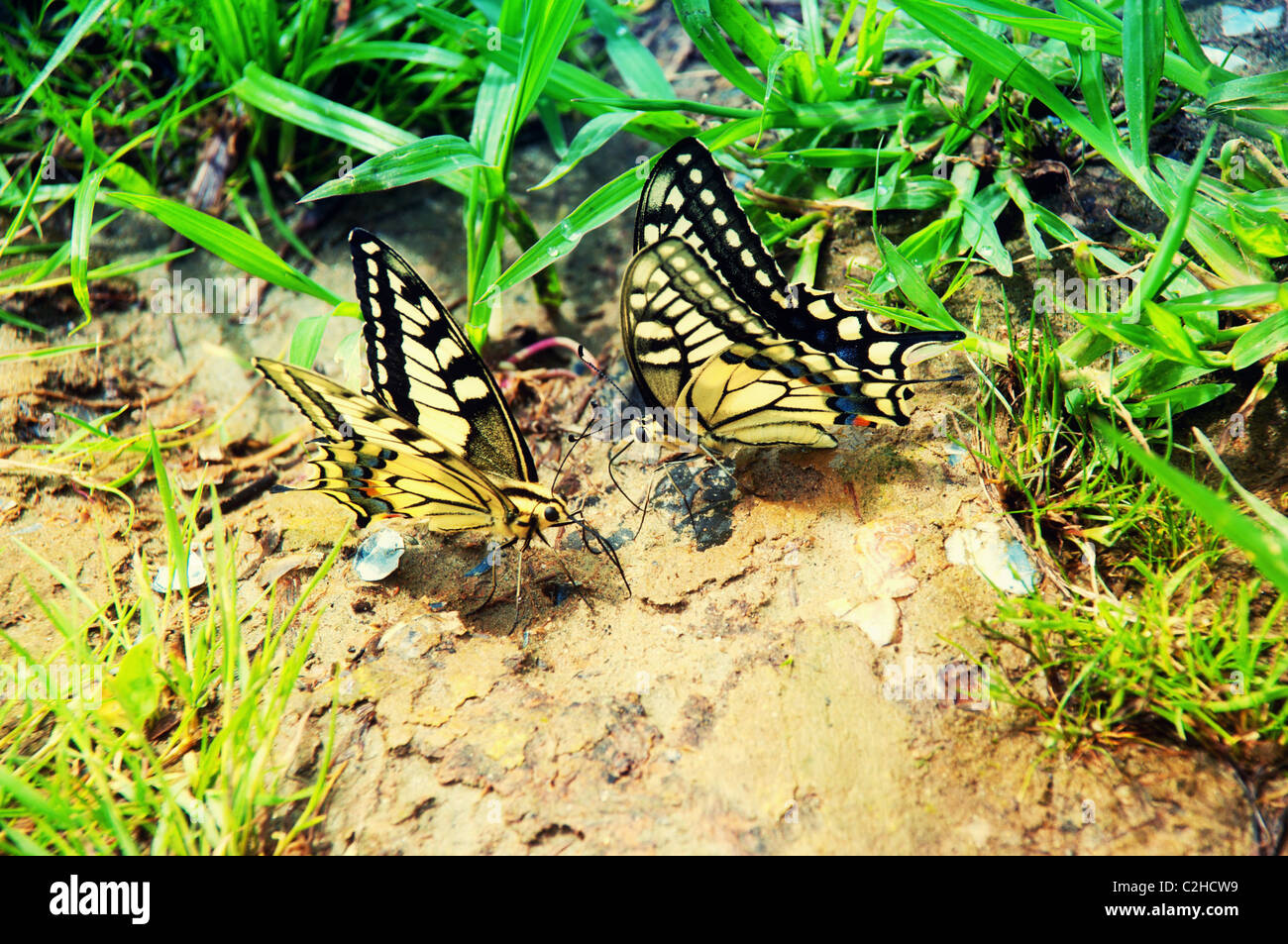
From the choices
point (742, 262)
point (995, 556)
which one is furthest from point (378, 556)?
point (995, 556)

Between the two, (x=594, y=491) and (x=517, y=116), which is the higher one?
(x=517, y=116)

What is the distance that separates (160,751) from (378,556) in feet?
2.51

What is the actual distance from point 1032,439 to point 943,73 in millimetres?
1546

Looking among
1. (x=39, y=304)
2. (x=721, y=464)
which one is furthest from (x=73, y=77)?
(x=721, y=464)

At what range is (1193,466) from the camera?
83.0 inches

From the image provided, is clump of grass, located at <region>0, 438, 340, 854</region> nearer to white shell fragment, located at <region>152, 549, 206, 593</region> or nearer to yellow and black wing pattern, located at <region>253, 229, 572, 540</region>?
white shell fragment, located at <region>152, 549, 206, 593</region>

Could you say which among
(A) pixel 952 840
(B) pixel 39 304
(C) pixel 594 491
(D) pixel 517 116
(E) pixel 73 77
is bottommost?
(A) pixel 952 840

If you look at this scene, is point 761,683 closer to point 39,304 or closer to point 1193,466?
point 1193,466

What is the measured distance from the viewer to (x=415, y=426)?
2113 mm

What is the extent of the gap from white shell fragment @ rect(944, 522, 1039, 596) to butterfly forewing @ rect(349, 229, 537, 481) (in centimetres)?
130

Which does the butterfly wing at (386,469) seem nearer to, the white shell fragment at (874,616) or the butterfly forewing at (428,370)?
the butterfly forewing at (428,370)

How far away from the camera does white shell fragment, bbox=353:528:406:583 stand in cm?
239

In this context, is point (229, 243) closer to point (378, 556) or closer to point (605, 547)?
point (378, 556)

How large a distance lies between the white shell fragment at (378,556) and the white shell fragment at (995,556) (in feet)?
5.54
